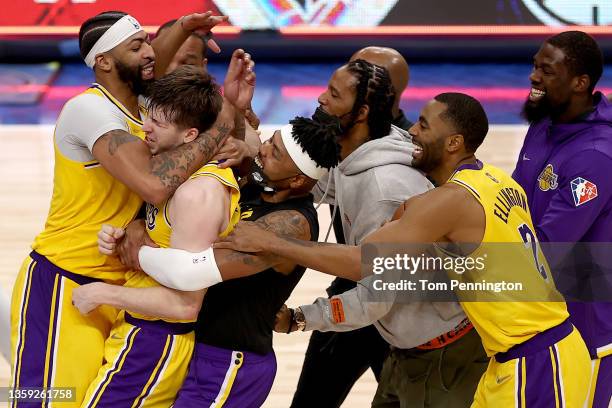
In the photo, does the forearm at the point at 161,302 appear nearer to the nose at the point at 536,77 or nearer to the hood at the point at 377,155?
the hood at the point at 377,155

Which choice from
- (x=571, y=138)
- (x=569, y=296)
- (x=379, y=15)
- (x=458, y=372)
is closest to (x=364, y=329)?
(x=458, y=372)

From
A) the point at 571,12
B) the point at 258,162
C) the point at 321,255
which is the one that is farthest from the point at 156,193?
the point at 571,12

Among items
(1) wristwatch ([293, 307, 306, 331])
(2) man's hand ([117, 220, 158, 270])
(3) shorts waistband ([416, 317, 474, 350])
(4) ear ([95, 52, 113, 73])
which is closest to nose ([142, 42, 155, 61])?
(4) ear ([95, 52, 113, 73])

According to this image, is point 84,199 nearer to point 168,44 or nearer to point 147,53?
point 147,53

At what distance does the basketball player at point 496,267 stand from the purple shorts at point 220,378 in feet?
1.40

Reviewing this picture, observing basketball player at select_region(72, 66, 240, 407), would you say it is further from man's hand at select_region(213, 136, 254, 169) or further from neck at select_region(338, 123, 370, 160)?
neck at select_region(338, 123, 370, 160)

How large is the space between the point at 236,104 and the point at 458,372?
1.46 metres

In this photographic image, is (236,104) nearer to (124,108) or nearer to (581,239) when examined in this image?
(124,108)

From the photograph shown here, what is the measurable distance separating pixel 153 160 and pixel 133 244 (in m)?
0.32

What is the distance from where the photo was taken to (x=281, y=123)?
1054 centimetres

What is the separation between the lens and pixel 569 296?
13.8 ft

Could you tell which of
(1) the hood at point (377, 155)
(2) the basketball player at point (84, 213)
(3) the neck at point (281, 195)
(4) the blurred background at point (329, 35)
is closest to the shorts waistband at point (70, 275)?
(2) the basketball player at point (84, 213)

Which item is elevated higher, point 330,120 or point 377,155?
point 330,120

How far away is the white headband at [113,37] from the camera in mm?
3955
